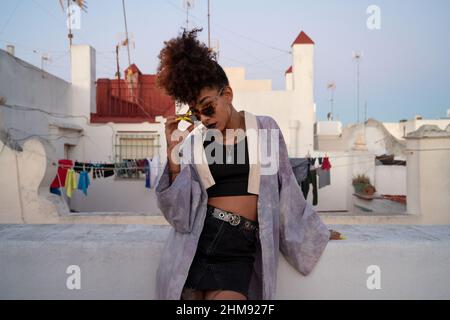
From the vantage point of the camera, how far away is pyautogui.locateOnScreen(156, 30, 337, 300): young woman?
1.83 m

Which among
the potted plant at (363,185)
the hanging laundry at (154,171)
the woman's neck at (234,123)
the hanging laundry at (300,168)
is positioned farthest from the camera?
the potted plant at (363,185)

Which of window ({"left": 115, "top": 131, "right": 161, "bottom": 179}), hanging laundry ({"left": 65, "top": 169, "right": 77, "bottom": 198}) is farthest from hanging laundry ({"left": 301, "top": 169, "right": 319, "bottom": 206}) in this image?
hanging laundry ({"left": 65, "top": 169, "right": 77, "bottom": 198})

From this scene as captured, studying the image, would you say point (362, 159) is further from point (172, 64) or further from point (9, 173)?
point (172, 64)

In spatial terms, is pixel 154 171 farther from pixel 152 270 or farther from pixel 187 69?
pixel 187 69

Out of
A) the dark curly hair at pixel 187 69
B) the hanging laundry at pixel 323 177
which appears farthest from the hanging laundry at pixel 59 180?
the dark curly hair at pixel 187 69

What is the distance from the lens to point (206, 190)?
1938 millimetres

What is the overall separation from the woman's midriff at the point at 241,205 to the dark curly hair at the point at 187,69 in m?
0.54

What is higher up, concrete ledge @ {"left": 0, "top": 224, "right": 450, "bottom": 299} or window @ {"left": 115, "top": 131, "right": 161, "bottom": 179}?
window @ {"left": 115, "top": 131, "right": 161, "bottom": 179}

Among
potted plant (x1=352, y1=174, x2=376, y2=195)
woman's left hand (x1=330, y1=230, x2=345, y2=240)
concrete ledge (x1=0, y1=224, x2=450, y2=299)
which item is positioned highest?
woman's left hand (x1=330, y1=230, x2=345, y2=240)

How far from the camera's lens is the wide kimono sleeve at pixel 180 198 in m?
1.84

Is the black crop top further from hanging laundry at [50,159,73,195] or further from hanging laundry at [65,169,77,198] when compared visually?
hanging laundry at [65,169,77,198]

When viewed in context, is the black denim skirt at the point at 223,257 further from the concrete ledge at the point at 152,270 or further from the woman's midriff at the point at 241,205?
the concrete ledge at the point at 152,270
